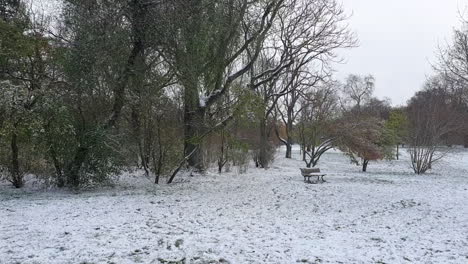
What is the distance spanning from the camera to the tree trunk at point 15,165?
11.7m

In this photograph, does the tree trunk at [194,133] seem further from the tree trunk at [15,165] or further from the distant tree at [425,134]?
the distant tree at [425,134]

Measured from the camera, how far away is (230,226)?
305 inches

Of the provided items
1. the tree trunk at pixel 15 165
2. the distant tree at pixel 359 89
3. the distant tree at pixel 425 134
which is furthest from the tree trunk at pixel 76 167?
the distant tree at pixel 359 89

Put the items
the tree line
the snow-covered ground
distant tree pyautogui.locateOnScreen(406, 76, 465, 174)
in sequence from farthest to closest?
distant tree pyautogui.locateOnScreen(406, 76, 465, 174) < the tree line < the snow-covered ground

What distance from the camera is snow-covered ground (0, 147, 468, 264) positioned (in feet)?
19.3

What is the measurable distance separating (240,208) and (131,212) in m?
2.82

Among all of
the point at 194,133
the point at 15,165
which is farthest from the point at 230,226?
the point at 15,165

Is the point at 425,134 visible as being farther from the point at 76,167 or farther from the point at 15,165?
the point at 15,165

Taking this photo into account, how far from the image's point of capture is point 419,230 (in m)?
7.69

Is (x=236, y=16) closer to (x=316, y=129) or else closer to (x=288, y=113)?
(x=316, y=129)

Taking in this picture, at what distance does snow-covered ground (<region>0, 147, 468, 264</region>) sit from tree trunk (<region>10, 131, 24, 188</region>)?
514mm

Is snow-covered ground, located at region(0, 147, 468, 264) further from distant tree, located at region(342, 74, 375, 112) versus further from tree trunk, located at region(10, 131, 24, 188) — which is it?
distant tree, located at region(342, 74, 375, 112)

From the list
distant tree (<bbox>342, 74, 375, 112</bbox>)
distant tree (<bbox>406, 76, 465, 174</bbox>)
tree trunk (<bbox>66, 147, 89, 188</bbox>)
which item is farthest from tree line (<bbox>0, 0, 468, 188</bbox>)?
distant tree (<bbox>342, 74, 375, 112</bbox>)

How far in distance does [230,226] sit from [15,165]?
834 cm
